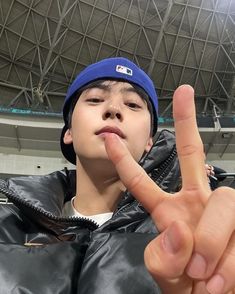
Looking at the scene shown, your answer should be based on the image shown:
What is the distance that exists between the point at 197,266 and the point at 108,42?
15238 mm

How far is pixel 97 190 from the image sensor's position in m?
1.58

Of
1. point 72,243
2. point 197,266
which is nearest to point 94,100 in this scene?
point 72,243

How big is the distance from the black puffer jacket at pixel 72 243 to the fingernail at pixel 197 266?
0.29m

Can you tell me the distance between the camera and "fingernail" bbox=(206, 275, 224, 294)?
2.30 feet

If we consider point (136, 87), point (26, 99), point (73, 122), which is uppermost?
point (26, 99)

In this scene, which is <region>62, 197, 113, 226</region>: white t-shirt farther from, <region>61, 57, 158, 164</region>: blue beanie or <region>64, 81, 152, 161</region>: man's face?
<region>61, 57, 158, 164</region>: blue beanie

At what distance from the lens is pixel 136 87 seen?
1621 mm

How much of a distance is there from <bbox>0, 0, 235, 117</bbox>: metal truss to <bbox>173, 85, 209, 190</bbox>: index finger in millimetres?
13683

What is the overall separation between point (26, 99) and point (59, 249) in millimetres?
15038

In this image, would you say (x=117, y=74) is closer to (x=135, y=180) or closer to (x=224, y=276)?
(x=135, y=180)

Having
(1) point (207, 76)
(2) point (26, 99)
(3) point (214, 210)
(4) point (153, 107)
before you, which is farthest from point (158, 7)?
(3) point (214, 210)

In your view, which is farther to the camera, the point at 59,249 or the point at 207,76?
the point at 207,76

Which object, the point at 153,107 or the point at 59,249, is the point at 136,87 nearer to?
the point at 153,107

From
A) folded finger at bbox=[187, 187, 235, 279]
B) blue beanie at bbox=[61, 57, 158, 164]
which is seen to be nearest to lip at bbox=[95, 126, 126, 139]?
blue beanie at bbox=[61, 57, 158, 164]
